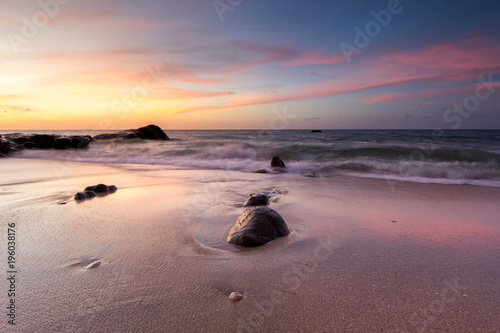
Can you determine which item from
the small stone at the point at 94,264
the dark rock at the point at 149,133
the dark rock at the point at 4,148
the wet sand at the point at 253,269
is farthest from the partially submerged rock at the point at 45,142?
the small stone at the point at 94,264

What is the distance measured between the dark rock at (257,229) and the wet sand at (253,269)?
0.38ft

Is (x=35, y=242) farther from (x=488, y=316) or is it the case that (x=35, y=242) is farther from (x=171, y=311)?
(x=488, y=316)

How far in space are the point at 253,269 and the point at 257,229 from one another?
625mm

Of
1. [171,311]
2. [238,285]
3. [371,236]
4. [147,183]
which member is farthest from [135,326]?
[147,183]

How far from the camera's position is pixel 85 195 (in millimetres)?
4730

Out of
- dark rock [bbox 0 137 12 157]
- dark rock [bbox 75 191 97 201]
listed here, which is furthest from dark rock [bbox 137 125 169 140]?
dark rock [bbox 75 191 97 201]

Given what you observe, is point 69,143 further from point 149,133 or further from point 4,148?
point 149,133

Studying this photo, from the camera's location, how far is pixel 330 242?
112 inches

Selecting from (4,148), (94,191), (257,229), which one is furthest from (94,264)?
(4,148)

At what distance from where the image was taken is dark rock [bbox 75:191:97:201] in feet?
15.2

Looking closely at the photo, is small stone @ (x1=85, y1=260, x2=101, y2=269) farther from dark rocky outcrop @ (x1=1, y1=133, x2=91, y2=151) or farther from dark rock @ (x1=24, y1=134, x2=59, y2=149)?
dark rock @ (x1=24, y1=134, x2=59, y2=149)

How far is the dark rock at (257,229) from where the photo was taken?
2777mm

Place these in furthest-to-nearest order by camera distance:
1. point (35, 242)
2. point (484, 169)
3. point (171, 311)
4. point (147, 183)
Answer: point (484, 169) < point (147, 183) < point (35, 242) < point (171, 311)

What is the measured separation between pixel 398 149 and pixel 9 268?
635 inches
